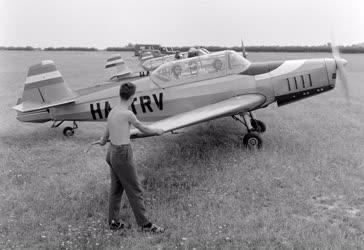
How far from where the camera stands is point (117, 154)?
455 centimetres

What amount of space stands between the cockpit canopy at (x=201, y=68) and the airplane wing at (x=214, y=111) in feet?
2.33

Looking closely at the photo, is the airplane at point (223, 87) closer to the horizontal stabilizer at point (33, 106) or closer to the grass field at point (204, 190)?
the horizontal stabilizer at point (33, 106)

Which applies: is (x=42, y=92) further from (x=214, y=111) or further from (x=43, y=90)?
(x=214, y=111)

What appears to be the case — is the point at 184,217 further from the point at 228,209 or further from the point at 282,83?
the point at 282,83

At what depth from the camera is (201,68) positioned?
8711mm

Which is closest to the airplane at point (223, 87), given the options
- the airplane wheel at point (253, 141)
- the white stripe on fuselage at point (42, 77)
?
the airplane wheel at point (253, 141)

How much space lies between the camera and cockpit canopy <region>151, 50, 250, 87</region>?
865 cm

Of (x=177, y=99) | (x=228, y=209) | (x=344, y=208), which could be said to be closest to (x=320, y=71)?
(x=177, y=99)

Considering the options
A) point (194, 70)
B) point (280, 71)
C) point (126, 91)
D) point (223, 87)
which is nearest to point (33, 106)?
point (194, 70)

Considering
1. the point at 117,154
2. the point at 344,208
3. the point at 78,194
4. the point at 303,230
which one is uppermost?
the point at 117,154

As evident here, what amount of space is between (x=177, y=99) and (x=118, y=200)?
4185 millimetres

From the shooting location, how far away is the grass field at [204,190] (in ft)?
14.6

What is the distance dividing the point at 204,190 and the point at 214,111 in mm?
2078

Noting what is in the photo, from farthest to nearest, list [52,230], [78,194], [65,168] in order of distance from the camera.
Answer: [65,168] < [78,194] < [52,230]
